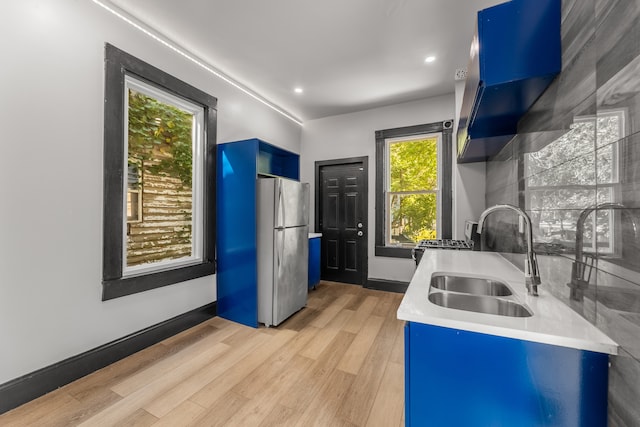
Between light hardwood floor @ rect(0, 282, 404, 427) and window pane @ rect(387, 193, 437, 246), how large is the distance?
162 cm

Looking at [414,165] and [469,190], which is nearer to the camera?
[469,190]

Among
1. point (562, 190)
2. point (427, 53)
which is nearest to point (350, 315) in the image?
point (562, 190)

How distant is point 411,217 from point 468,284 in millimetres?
2439

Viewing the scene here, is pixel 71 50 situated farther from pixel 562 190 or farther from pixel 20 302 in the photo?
pixel 562 190

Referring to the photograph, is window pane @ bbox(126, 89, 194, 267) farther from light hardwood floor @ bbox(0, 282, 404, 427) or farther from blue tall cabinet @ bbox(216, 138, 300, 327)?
light hardwood floor @ bbox(0, 282, 404, 427)

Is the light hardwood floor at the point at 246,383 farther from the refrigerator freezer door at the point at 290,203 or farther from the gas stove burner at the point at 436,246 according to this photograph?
the refrigerator freezer door at the point at 290,203

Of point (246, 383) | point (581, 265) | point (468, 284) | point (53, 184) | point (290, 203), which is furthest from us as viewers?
point (290, 203)

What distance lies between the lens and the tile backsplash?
704 mm

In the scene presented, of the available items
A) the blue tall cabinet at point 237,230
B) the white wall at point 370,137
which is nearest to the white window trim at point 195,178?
the blue tall cabinet at point 237,230

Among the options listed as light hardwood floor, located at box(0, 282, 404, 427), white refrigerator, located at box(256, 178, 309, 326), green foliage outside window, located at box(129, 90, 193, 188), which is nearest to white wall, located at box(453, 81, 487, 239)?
light hardwood floor, located at box(0, 282, 404, 427)

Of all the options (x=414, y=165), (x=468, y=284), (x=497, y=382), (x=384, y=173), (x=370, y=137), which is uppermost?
(x=370, y=137)

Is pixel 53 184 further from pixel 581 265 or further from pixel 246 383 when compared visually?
pixel 581 265

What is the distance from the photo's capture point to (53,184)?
1735mm

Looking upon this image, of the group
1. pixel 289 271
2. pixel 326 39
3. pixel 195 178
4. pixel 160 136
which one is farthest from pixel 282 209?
pixel 326 39
